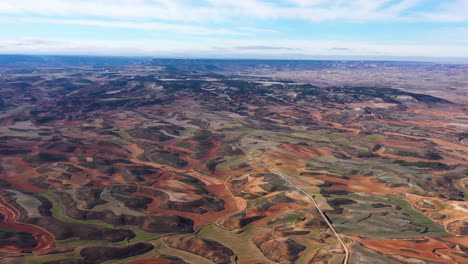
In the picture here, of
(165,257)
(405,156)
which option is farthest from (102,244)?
(405,156)

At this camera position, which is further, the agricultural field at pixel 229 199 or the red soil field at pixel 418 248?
the agricultural field at pixel 229 199

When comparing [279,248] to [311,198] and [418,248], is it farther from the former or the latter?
[311,198]

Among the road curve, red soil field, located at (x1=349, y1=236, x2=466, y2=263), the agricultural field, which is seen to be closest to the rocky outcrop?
the agricultural field

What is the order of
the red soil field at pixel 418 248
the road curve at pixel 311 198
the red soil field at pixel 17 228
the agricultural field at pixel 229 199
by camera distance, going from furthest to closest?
1. the agricultural field at pixel 229 199
2. the red soil field at pixel 17 228
3. the road curve at pixel 311 198
4. the red soil field at pixel 418 248

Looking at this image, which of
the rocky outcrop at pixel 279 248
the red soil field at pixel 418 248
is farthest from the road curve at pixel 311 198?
the rocky outcrop at pixel 279 248

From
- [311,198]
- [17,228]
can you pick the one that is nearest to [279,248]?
[311,198]

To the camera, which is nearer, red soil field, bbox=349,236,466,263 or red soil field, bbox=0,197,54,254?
red soil field, bbox=349,236,466,263

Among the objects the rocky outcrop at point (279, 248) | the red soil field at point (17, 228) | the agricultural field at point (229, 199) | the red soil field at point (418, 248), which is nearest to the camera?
the red soil field at point (418, 248)

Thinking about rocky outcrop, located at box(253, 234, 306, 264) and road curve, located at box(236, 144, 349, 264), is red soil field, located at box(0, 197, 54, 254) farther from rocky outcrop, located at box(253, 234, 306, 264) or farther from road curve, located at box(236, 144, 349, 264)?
road curve, located at box(236, 144, 349, 264)

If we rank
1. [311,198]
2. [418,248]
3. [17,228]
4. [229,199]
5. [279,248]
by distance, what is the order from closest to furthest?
[279,248]
[418,248]
[17,228]
[311,198]
[229,199]

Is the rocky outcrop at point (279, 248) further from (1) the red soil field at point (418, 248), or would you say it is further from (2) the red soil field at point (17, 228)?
(2) the red soil field at point (17, 228)

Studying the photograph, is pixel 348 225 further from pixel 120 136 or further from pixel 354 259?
pixel 120 136
